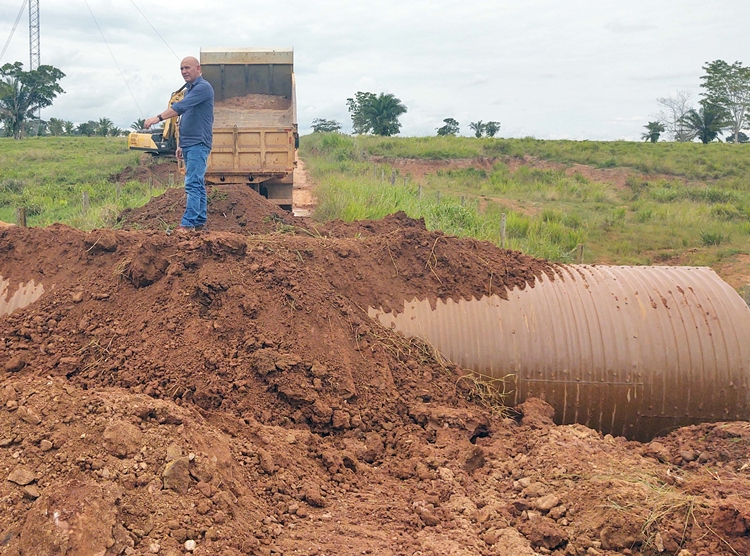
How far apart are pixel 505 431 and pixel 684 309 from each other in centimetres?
194

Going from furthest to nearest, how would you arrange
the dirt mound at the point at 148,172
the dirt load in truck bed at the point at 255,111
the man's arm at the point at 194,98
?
1. the dirt mound at the point at 148,172
2. the dirt load in truck bed at the point at 255,111
3. the man's arm at the point at 194,98

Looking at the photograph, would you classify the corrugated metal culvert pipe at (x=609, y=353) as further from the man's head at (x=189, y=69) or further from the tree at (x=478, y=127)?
the tree at (x=478, y=127)

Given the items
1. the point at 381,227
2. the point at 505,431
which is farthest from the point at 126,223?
the point at 505,431

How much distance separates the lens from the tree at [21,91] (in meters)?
Result: 52.8

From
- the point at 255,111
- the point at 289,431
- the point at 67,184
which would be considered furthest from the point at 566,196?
the point at 289,431

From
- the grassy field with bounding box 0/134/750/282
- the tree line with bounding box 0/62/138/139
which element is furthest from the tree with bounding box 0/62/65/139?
the grassy field with bounding box 0/134/750/282

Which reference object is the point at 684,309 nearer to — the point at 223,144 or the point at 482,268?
the point at 482,268

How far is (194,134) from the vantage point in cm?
669

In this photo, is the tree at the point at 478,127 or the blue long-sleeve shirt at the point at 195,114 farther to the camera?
the tree at the point at 478,127

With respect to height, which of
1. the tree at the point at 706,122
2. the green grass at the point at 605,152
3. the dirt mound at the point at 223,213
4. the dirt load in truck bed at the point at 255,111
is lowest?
the dirt mound at the point at 223,213

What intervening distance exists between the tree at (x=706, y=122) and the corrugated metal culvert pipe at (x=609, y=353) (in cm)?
4541

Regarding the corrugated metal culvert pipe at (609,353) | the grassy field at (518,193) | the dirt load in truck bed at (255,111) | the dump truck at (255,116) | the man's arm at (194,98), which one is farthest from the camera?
the grassy field at (518,193)

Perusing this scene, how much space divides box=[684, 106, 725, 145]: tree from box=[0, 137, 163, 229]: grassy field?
128ft

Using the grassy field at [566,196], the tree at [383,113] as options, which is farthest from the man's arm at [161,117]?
the tree at [383,113]
